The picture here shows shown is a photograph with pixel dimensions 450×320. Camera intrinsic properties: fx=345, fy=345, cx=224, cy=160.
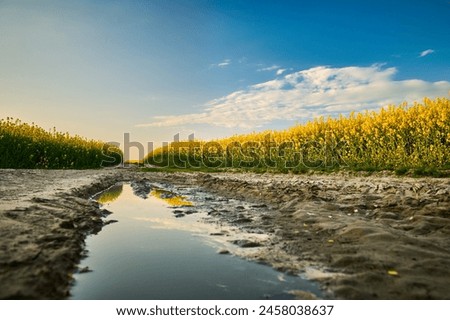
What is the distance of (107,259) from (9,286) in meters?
1.21

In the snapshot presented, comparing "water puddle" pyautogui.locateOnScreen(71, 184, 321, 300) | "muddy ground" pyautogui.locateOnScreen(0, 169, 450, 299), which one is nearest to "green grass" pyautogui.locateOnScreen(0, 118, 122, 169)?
"muddy ground" pyautogui.locateOnScreen(0, 169, 450, 299)

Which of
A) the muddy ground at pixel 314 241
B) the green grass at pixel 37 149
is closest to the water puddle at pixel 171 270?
the muddy ground at pixel 314 241

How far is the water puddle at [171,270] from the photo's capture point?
2727mm

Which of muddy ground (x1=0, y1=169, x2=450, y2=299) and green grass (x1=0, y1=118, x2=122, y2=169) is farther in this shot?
green grass (x1=0, y1=118, x2=122, y2=169)

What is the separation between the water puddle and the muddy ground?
17 cm

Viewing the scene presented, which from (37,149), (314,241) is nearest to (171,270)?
(314,241)

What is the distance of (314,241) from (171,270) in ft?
5.99

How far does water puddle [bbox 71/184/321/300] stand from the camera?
2727 millimetres

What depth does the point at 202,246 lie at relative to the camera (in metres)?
4.13

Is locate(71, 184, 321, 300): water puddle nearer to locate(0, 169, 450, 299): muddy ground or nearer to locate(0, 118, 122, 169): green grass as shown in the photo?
locate(0, 169, 450, 299): muddy ground

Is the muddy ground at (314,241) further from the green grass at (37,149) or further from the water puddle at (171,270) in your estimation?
the green grass at (37,149)
